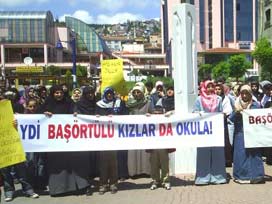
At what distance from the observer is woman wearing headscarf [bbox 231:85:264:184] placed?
9.17m

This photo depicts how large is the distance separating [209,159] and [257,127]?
1.06 meters

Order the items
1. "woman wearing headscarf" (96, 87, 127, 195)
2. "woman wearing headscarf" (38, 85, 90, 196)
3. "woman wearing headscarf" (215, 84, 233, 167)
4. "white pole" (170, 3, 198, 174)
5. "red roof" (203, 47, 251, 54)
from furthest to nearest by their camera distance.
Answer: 1. "red roof" (203, 47, 251, 54)
2. "woman wearing headscarf" (215, 84, 233, 167)
3. "white pole" (170, 3, 198, 174)
4. "woman wearing headscarf" (96, 87, 127, 195)
5. "woman wearing headscarf" (38, 85, 90, 196)

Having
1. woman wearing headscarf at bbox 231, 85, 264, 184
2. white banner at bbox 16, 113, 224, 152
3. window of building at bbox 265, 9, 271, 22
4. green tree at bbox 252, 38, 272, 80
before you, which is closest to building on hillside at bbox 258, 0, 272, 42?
window of building at bbox 265, 9, 271, 22

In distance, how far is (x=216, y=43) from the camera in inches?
5364

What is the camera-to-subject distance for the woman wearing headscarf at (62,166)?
8469mm

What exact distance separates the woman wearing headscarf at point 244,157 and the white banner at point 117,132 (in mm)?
420

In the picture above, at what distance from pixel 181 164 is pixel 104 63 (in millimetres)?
4405

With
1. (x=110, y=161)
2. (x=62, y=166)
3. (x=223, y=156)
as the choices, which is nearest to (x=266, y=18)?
(x=223, y=156)

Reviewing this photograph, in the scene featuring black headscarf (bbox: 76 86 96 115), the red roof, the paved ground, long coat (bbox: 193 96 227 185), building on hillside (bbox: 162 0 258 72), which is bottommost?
the paved ground

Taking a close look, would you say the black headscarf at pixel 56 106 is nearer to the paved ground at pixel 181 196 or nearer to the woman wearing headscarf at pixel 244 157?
the paved ground at pixel 181 196

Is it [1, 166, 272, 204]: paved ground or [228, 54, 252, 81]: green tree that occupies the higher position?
[228, 54, 252, 81]: green tree

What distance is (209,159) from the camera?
9.13 metres

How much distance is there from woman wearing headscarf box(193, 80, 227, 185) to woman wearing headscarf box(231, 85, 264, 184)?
0.30 metres

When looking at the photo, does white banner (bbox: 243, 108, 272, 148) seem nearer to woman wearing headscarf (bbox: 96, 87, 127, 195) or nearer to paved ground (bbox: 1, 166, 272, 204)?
paved ground (bbox: 1, 166, 272, 204)
